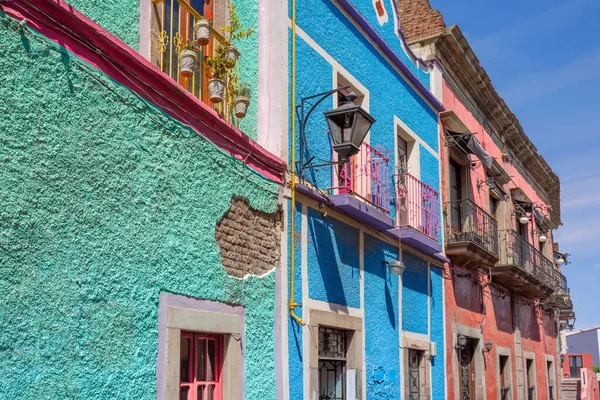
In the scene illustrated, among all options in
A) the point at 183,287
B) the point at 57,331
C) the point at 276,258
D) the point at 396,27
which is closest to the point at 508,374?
the point at 396,27

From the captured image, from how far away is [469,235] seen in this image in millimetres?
12484

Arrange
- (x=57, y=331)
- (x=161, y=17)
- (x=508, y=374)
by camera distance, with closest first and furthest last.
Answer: (x=57, y=331) → (x=161, y=17) → (x=508, y=374)

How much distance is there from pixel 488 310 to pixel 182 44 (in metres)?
9.58

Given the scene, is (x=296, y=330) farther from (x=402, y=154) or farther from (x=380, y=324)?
(x=402, y=154)

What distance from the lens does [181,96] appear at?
6.10m

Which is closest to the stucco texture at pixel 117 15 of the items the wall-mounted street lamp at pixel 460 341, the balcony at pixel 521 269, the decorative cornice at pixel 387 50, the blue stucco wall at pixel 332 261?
the blue stucco wall at pixel 332 261

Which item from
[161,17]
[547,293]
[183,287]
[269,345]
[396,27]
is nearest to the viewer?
[183,287]

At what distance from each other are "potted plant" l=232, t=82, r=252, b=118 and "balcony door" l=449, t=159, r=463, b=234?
6.54 metres

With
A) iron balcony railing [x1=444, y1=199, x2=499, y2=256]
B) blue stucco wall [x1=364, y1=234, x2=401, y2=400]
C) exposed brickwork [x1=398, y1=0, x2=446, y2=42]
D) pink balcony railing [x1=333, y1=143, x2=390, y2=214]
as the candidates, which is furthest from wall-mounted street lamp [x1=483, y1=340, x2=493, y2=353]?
exposed brickwork [x1=398, y1=0, x2=446, y2=42]

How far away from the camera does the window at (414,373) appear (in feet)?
35.0

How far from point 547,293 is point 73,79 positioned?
52.1 ft

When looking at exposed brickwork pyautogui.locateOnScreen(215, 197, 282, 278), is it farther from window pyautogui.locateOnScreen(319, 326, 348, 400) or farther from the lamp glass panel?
window pyautogui.locateOnScreen(319, 326, 348, 400)

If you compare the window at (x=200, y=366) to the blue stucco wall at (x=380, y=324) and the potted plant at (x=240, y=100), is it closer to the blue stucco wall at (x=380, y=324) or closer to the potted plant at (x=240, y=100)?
the potted plant at (x=240, y=100)

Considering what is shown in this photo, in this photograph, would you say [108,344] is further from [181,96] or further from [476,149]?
[476,149]
